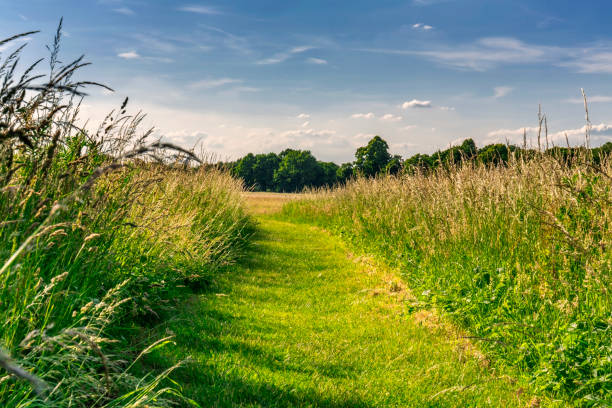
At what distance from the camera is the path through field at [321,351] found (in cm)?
385

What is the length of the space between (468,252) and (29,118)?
16.9 ft

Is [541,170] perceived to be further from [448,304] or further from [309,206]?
[309,206]

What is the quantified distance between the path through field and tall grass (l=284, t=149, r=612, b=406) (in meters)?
0.40

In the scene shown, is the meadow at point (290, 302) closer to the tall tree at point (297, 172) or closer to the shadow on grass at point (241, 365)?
the shadow on grass at point (241, 365)

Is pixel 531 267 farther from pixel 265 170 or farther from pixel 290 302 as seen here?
pixel 265 170

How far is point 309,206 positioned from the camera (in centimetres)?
2241

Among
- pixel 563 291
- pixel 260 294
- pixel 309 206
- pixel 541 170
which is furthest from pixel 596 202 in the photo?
pixel 309 206

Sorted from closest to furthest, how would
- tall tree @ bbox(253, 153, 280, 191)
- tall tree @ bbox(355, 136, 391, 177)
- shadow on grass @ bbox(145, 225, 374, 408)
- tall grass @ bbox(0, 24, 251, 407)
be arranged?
1. tall grass @ bbox(0, 24, 251, 407)
2. shadow on grass @ bbox(145, 225, 374, 408)
3. tall tree @ bbox(355, 136, 391, 177)
4. tall tree @ bbox(253, 153, 280, 191)

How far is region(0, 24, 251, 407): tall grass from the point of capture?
2285mm

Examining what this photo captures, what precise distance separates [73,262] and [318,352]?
9.05ft

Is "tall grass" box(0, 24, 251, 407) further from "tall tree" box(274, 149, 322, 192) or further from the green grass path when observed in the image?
"tall tree" box(274, 149, 322, 192)

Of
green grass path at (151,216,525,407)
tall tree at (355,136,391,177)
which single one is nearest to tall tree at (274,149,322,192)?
tall tree at (355,136,391,177)

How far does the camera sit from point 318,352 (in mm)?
4898

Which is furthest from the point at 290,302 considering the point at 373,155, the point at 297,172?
the point at 297,172
